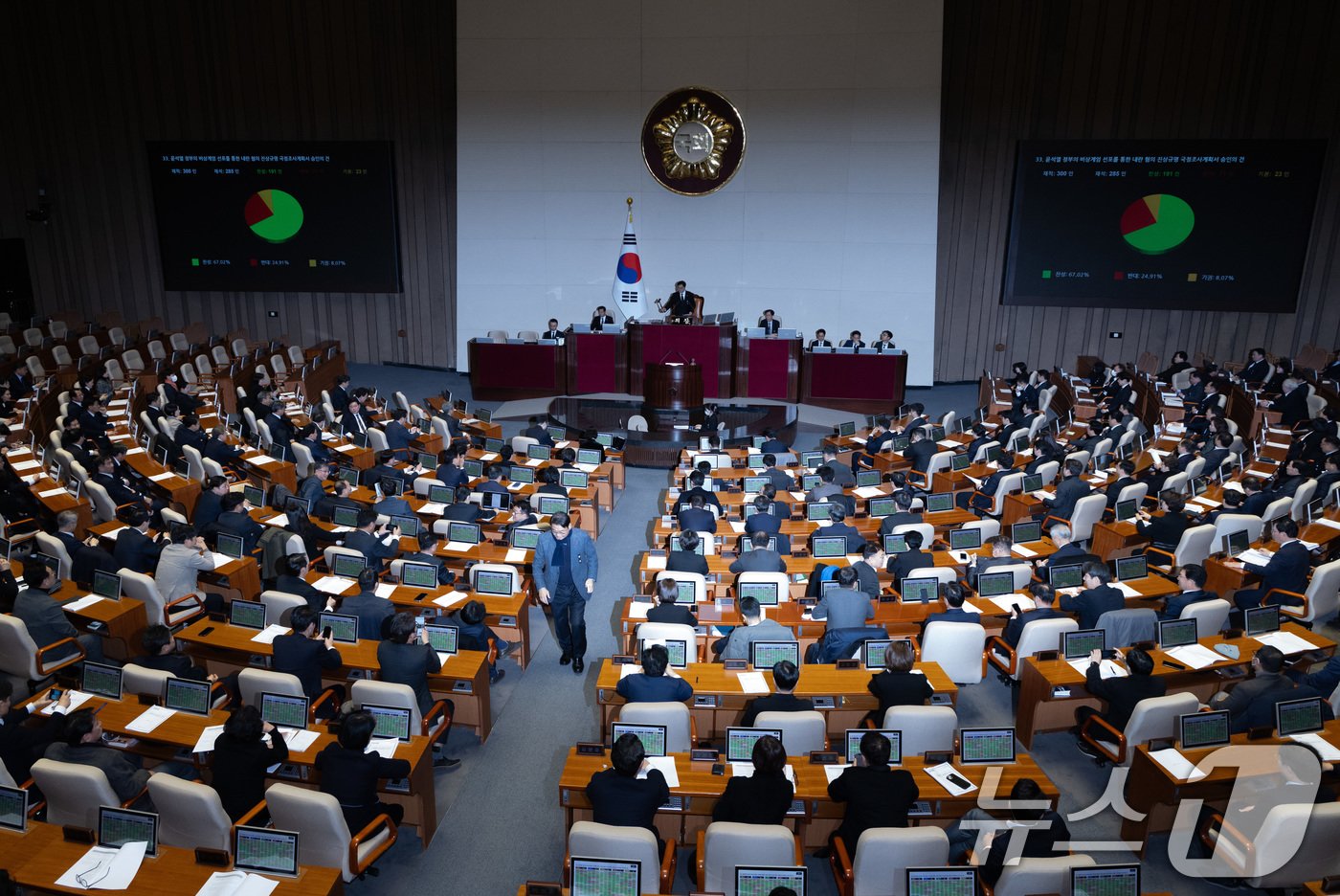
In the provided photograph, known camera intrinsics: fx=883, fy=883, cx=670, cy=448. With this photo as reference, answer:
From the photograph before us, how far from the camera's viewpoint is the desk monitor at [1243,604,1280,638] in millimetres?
7309

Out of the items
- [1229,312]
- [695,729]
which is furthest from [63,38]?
[1229,312]

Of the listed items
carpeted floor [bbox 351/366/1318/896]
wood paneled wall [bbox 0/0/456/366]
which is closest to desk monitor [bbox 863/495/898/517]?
carpeted floor [bbox 351/366/1318/896]

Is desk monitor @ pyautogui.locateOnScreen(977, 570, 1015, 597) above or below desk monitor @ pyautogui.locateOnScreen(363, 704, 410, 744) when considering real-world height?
above

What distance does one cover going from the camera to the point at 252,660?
7320 mm

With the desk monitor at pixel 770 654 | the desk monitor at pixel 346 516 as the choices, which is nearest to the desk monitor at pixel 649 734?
the desk monitor at pixel 770 654

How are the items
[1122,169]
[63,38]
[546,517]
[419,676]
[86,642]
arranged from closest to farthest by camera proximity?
1. [419,676]
2. [86,642]
3. [546,517]
4. [1122,169]
5. [63,38]

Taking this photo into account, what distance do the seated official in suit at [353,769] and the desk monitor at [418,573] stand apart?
9.10 ft

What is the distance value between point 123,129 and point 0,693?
1982cm

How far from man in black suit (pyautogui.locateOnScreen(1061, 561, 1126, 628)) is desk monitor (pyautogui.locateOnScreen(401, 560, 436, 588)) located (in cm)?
578

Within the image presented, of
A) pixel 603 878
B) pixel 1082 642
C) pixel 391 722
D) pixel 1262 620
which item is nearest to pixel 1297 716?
pixel 1082 642

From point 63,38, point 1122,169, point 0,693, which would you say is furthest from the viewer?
point 63,38

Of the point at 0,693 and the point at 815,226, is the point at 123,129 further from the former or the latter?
the point at 0,693

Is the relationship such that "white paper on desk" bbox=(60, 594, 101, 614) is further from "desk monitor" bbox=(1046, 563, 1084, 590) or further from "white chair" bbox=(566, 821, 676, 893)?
"desk monitor" bbox=(1046, 563, 1084, 590)

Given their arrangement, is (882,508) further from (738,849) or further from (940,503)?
(738,849)
